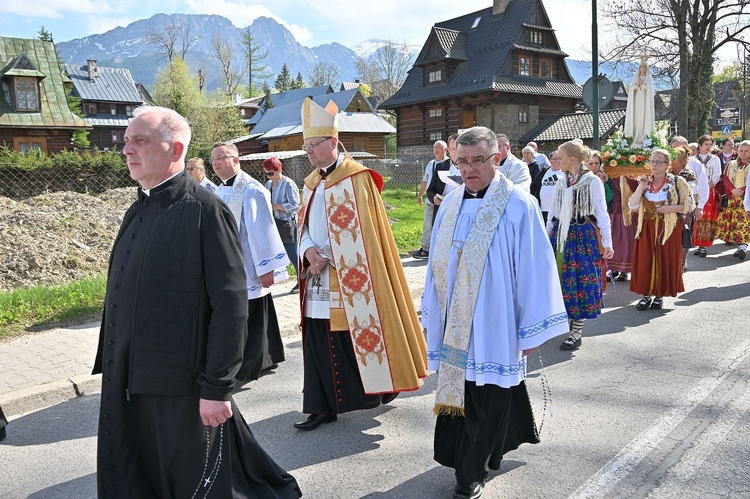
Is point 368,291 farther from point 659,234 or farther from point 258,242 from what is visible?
point 659,234

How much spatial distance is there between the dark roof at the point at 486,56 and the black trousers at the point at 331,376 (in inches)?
1340

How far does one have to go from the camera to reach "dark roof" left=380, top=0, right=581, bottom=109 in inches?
1508

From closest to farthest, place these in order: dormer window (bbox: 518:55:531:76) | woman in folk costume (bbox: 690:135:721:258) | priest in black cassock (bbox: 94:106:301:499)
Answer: priest in black cassock (bbox: 94:106:301:499), woman in folk costume (bbox: 690:135:721:258), dormer window (bbox: 518:55:531:76)

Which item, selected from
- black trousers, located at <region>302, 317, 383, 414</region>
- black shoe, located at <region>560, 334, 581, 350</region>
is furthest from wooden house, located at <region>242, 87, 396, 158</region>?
black trousers, located at <region>302, 317, 383, 414</region>

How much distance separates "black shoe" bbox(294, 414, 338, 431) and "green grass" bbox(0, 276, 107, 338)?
13.9 feet

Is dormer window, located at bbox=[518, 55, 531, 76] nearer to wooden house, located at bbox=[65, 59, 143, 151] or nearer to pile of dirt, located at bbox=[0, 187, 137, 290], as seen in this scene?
pile of dirt, located at bbox=[0, 187, 137, 290]

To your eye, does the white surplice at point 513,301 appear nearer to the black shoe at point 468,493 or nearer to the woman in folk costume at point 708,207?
the black shoe at point 468,493

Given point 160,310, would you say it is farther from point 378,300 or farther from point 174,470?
point 378,300

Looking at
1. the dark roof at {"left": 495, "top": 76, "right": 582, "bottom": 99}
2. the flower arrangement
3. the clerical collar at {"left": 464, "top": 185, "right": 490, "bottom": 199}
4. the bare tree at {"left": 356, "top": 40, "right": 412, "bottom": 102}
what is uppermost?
the bare tree at {"left": 356, "top": 40, "right": 412, "bottom": 102}

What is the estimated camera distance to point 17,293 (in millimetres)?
8570

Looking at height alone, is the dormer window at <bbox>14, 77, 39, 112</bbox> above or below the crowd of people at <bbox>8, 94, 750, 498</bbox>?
above

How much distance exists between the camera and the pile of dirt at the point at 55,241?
405 inches

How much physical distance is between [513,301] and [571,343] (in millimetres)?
3369

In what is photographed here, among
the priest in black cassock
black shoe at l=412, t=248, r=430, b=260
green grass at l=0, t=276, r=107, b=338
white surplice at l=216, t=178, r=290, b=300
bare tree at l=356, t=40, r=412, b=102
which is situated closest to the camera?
the priest in black cassock
